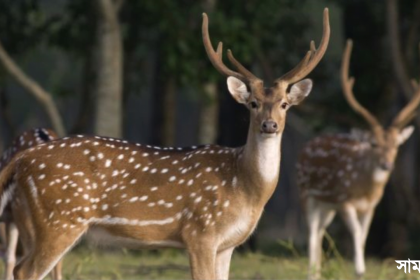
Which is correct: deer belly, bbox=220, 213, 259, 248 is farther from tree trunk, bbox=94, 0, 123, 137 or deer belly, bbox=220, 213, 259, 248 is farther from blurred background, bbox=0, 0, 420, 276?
tree trunk, bbox=94, 0, 123, 137

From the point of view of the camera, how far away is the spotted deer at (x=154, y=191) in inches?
359

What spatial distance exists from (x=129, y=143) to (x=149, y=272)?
3.64m

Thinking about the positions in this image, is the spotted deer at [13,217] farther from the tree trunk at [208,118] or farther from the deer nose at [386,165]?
the tree trunk at [208,118]

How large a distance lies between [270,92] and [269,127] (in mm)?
371

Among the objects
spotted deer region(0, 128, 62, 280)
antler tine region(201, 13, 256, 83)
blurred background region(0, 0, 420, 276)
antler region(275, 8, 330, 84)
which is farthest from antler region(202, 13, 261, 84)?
Answer: blurred background region(0, 0, 420, 276)

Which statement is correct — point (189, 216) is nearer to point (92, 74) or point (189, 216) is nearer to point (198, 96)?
point (198, 96)

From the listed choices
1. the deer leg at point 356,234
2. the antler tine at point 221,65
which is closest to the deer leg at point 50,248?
the antler tine at point 221,65

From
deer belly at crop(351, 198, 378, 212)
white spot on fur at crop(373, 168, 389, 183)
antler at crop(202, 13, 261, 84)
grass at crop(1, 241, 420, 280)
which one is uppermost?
antler at crop(202, 13, 261, 84)

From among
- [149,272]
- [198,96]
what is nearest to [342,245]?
[198,96]

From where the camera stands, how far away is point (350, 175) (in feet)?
49.5

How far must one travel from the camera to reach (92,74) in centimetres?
1858

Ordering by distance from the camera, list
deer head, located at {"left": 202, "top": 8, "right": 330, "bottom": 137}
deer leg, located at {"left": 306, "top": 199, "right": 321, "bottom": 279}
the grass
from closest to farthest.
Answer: deer head, located at {"left": 202, "top": 8, "right": 330, "bottom": 137}
the grass
deer leg, located at {"left": 306, "top": 199, "right": 321, "bottom": 279}

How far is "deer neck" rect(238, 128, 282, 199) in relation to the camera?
9.18m

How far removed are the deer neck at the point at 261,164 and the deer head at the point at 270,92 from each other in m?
0.09
